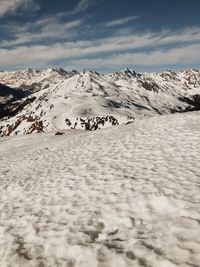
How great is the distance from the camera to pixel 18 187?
1759cm

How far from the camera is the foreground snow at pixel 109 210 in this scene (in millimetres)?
9195

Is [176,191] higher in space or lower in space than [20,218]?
higher

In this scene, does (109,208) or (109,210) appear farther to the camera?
(109,208)

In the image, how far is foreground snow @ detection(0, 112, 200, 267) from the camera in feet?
30.2

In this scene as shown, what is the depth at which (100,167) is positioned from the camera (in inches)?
A: 709

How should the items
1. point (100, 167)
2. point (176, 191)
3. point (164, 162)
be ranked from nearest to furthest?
point (176, 191), point (164, 162), point (100, 167)

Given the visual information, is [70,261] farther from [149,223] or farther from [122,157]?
[122,157]

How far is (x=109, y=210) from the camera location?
12039 millimetres

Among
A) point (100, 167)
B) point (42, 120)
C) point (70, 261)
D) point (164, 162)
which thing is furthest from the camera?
point (42, 120)

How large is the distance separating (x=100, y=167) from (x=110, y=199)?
503cm

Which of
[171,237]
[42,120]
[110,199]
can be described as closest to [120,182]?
[110,199]

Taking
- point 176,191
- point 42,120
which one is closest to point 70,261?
point 176,191

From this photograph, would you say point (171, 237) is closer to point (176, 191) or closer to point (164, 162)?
point (176, 191)

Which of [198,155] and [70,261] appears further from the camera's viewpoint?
[198,155]
